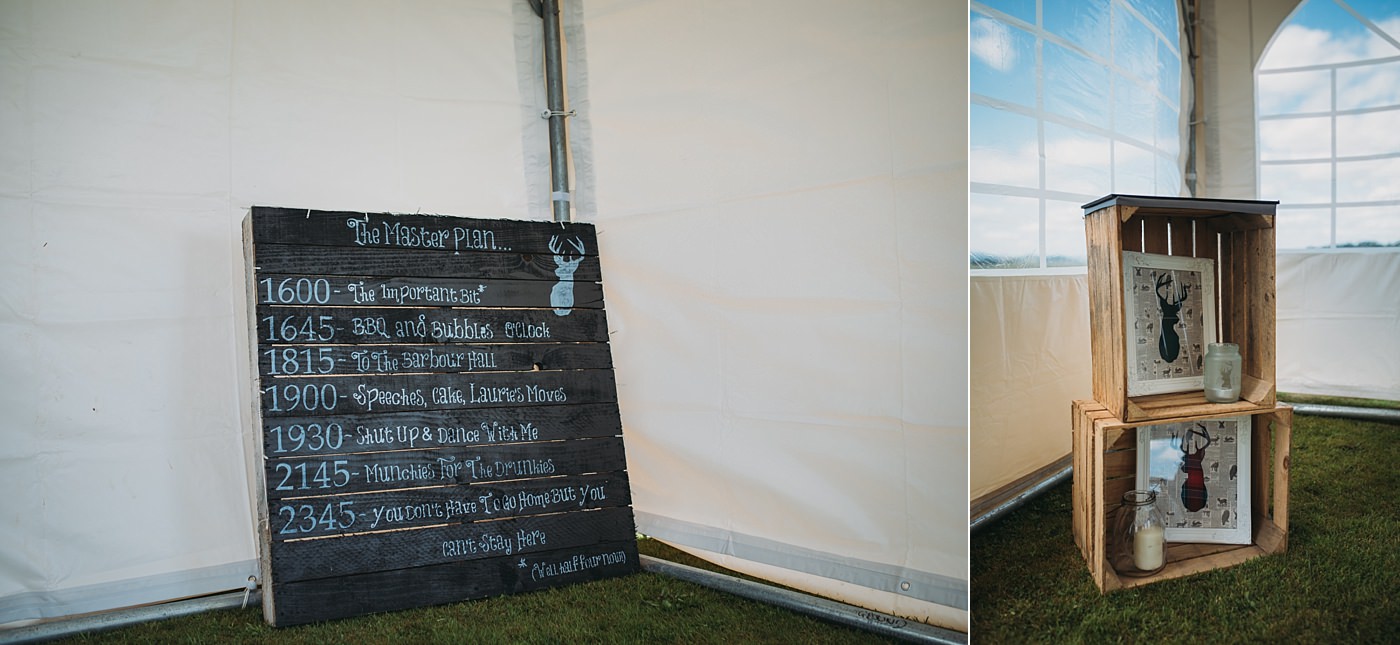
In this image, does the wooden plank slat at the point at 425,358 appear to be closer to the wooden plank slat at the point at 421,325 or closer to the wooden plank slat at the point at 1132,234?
the wooden plank slat at the point at 421,325

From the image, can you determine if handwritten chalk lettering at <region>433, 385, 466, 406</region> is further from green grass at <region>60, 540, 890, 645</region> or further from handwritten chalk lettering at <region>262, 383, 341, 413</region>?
green grass at <region>60, 540, 890, 645</region>

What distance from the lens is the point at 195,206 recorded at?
1738 mm

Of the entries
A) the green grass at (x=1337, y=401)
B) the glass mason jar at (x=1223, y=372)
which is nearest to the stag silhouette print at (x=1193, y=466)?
the glass mason jar at (x=1223, y=372)

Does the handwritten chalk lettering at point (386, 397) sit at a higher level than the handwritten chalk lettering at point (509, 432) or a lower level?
higher

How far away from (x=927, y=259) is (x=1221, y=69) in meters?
0.55

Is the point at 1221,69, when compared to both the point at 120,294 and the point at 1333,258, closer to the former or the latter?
the point at 1333,258

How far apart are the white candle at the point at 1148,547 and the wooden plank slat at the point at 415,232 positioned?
127cm

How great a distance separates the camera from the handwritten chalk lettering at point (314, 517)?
1.59 metres

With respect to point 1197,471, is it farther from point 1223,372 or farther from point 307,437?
point 307,437

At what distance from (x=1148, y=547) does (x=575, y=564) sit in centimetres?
111

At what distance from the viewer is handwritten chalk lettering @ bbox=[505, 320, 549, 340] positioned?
1847 mm

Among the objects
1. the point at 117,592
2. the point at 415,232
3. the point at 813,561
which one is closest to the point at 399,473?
the point at 415,232

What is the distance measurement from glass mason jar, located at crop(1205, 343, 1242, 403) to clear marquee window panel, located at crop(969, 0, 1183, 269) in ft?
0.96

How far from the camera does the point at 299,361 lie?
5.41 feet
